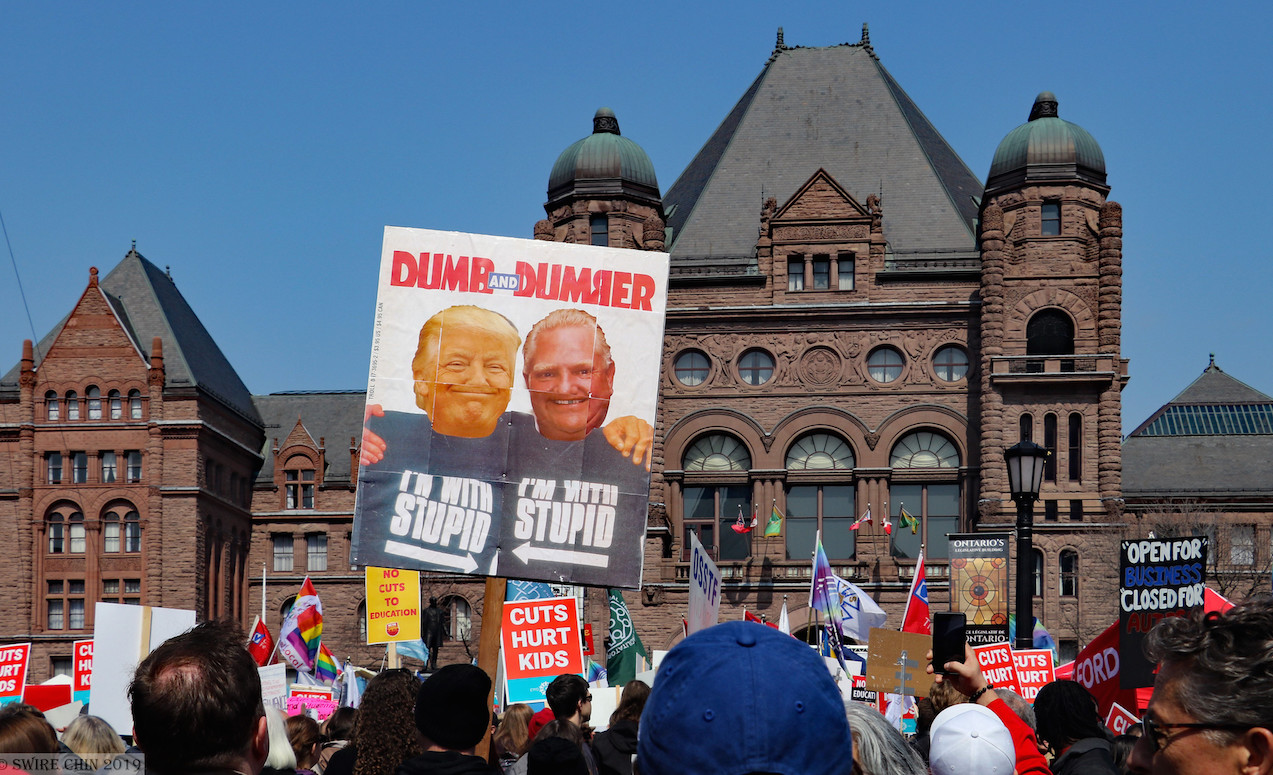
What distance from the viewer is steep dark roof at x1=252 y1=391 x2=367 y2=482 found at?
218ft

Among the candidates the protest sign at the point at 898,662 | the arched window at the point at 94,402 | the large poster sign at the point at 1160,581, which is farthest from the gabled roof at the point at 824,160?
the protest sign at the point at 898,662

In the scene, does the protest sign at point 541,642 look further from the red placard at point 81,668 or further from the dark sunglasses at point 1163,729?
the dark sunglasses at point 1163,729

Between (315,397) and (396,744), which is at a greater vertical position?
(315,397)

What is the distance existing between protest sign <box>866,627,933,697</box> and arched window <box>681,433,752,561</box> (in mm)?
40573

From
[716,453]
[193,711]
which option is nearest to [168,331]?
[716,453]

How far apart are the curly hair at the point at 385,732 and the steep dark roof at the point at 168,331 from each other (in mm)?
53478

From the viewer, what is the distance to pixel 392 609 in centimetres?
1942

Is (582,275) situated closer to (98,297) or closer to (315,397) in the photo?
(98,297)

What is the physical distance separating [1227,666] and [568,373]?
6.77 m

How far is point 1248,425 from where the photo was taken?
70500 mm

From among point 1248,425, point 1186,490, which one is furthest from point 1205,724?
point 1248,425

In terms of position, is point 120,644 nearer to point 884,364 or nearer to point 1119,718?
point 1119,718

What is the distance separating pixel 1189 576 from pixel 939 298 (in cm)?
4075

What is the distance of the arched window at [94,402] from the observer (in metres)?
58.3
